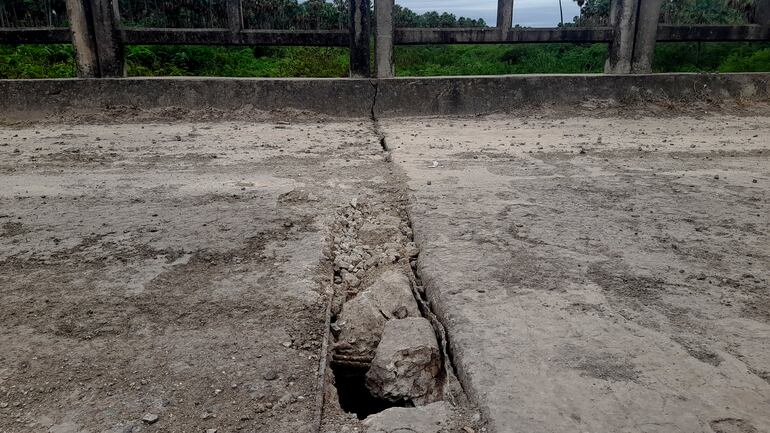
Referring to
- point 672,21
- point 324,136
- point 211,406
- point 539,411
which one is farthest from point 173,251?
point 672,21

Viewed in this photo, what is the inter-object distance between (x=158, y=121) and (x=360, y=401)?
4.71 meters

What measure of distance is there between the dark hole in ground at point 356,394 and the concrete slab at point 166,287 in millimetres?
165

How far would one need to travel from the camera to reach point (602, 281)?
7.77 feet

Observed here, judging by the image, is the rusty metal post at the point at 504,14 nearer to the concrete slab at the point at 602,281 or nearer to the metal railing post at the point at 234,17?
the concrete slab at the point at 602,281

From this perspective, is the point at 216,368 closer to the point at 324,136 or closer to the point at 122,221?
the point at 122,221

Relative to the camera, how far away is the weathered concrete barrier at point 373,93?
5.96 meters

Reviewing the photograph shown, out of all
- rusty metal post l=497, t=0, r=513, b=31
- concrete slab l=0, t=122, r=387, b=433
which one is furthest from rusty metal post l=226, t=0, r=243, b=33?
rusty metal post l=497, t=0, r=513, b=31

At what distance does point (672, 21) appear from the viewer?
678cm

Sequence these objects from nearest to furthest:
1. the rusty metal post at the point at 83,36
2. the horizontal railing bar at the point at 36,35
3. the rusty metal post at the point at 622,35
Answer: the rusty metal post at the point at 83,36 → the horizontal railing bar at the point at 36,35 → the rusty metal post at the point at 622,35

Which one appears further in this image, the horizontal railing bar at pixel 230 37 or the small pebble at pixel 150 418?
the horizontal railing bar at pixel 230 37

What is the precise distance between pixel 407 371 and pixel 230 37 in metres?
5.23

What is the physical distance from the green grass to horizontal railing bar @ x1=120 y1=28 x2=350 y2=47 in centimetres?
233

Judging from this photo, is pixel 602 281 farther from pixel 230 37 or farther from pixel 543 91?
pixel 230 37

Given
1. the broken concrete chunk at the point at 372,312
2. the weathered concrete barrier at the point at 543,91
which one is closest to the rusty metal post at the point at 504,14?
the weathered concrete barrier at the point at 543,91
